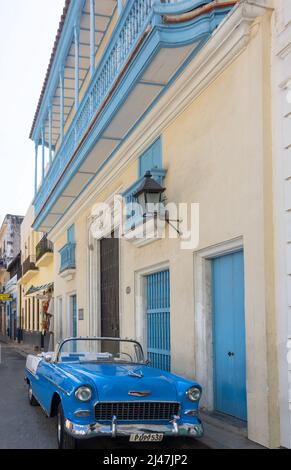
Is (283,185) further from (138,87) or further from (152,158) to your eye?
(152,158)

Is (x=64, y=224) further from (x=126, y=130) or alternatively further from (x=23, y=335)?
(x=23, y=335)

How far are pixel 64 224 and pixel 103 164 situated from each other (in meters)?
6.14

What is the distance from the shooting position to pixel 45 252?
23172 mm

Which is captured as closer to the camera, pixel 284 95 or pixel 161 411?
pixel 161 411

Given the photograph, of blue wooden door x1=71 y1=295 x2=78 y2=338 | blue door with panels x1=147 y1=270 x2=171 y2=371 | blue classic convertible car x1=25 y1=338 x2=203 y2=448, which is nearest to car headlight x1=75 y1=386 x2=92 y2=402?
blue classic convertible car x1=25 y1=338 x2=203 y2=448

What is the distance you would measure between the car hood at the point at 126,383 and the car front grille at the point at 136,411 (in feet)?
0.19

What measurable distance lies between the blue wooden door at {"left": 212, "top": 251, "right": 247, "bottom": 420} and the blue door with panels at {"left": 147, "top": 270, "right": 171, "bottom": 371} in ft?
5.86

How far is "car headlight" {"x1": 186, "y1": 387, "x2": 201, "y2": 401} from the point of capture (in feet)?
19.2

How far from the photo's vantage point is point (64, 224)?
59.6 ft

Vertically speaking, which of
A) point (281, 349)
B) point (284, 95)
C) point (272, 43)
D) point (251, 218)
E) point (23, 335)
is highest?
point (272, 43)

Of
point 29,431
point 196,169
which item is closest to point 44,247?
point 196,169

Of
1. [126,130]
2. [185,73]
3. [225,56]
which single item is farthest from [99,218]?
[225,56]

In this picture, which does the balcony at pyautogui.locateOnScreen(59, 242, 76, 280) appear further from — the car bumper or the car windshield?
the car bumper

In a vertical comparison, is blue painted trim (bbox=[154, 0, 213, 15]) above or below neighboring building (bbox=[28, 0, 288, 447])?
above
